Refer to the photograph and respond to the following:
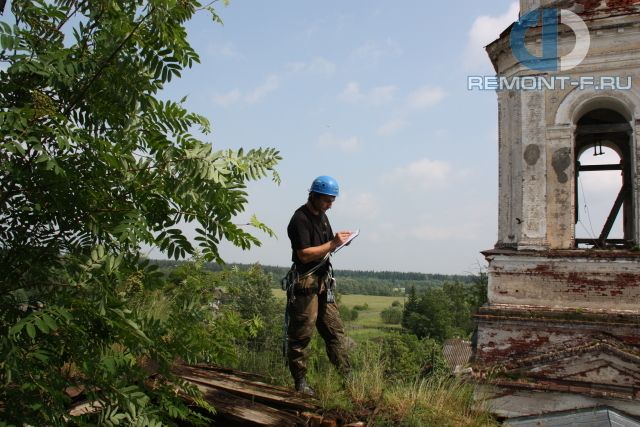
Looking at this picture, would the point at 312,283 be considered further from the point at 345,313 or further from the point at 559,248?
the point at 345,313

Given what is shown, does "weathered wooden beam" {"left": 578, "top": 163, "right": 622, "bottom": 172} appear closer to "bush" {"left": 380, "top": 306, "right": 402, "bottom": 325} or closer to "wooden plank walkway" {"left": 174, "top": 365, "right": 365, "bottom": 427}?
"wooden plank walkway" {"left": 174, "top": 365, "right": 365, "bottom": 427}

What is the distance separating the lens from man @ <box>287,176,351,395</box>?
17.2 ft

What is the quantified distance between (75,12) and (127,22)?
0.54 meters

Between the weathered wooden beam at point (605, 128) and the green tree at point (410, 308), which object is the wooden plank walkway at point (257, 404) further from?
the green tree at point (410, 308)

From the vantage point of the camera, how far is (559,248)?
964 cm


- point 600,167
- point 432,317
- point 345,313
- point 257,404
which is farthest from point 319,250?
point 432,317

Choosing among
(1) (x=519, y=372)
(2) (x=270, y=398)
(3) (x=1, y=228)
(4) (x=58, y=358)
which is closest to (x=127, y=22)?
(3) (x=1, y=228)

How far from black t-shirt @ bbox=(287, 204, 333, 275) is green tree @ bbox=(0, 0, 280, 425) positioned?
1.89 meters

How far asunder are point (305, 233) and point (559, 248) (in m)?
6.13

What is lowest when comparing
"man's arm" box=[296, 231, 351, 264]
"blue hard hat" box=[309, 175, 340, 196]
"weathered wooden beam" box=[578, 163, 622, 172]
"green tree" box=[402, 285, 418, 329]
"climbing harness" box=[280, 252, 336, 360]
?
"green tree" box=[402, 285, 418, 329]

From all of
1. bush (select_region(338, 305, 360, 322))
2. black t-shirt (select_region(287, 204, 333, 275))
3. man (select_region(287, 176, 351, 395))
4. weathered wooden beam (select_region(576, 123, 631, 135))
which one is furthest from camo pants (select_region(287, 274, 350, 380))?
weathered wooden beam (select_region(576, 123, 631, 135))

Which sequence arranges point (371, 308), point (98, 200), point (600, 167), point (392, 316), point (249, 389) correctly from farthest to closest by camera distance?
1. point (371, 308)
2. point (392, 316)
3. point (600, 167)
4. point (249, 389)
5. point (98, 200)

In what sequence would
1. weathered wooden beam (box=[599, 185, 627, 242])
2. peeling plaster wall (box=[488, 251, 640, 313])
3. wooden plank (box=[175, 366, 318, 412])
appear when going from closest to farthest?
wooden plank (box=[175, 366, 318, 412]) → peeling plaster wall (box=[488, 251, 640, 313]) → weathered wooden beam (box=[599, 185, 627, 242])

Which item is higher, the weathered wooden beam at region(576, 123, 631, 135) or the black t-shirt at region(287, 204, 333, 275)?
the weathered wooden beam at region(576, 123, 631, 135)
